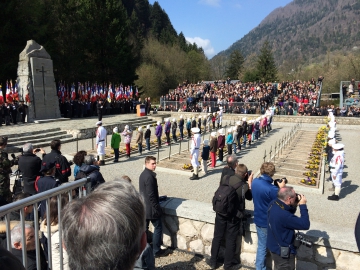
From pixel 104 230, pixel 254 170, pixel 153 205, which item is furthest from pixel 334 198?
pixel 104 230

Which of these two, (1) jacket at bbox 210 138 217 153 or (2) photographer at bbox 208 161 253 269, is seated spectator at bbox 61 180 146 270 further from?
(1) jacket at bbox 210 138 217 153

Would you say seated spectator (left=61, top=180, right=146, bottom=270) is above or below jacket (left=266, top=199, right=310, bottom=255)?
above

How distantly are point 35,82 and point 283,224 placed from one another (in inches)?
870

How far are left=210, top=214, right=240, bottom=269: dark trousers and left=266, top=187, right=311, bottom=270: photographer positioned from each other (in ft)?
2.31

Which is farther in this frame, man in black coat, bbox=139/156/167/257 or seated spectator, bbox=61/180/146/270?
man in black coat, bbox=139/156/167/257

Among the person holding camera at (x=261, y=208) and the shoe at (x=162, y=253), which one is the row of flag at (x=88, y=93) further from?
the person holding camera at (x=261, y=208)

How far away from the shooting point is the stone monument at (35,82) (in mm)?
21641

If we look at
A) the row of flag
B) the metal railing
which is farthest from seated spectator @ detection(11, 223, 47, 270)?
the row of flag

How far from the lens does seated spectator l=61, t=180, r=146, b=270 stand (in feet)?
4.93

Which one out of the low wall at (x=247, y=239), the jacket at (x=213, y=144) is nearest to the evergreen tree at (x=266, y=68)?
the jacket at (x=213, y=144)

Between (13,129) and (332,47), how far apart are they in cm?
18920

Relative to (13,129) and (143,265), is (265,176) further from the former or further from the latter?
(13,129)

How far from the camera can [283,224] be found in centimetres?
374

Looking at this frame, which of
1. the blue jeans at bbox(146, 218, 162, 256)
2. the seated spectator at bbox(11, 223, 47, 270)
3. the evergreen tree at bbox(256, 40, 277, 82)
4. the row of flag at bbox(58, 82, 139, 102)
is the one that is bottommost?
the blue jeans at bbox(146, 218, 162, 256)
